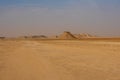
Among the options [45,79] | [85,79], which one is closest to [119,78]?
[85,79]

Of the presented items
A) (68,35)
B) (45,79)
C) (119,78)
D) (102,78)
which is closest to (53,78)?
(45,79)

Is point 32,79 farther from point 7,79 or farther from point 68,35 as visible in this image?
point 68,35

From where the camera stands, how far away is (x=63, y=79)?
8.91m

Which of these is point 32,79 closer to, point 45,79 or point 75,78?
point 45,79

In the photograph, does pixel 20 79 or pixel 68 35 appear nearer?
pixel 20 79

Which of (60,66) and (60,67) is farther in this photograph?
(60,66)

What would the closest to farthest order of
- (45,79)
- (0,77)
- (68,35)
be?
(45,79) → (0,77) → (68,35)

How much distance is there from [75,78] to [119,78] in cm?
155

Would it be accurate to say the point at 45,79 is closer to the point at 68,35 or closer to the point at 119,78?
the point at 119,78

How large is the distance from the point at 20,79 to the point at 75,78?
190 cm

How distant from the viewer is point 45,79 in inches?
348

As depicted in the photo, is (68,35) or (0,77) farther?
(68,35)

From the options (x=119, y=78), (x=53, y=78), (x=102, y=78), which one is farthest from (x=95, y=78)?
(x=53, y=78)

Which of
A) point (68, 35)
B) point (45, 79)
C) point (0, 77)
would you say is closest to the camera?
point (45, 79)
